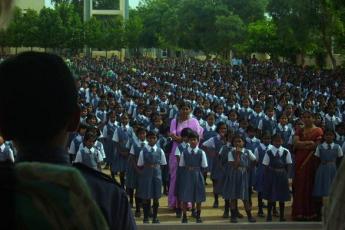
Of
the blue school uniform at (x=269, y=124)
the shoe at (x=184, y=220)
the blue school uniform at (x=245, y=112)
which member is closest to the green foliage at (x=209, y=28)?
the blue school uniform at (x=245, y=112)

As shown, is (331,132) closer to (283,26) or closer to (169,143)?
(169,143)

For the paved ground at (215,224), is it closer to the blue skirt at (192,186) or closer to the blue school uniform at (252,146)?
the blue skirt at (192,186)

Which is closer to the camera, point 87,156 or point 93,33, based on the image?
point 87,156

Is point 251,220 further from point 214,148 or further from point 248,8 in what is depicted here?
point 248,8

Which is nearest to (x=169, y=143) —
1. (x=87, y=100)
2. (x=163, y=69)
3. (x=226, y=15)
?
(x=87, y=100)

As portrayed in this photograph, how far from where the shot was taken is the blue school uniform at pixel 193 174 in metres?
9.34

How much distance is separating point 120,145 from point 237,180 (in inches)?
116

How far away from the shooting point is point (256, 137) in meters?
10.8

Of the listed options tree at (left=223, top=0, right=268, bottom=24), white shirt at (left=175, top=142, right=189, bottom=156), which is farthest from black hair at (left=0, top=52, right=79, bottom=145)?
tree at (left=223, top=0, right=268, bottom=24)

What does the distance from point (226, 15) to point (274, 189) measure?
127 ft

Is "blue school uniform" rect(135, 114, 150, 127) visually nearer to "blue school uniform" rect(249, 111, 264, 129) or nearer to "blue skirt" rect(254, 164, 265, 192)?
"blue school uniform" rect(249, 111, 264, 129)

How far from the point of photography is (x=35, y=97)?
1.57m

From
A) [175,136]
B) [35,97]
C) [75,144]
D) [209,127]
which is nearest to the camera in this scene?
[35,97]

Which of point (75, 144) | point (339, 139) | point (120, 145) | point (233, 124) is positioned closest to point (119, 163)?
point (120, 145)
